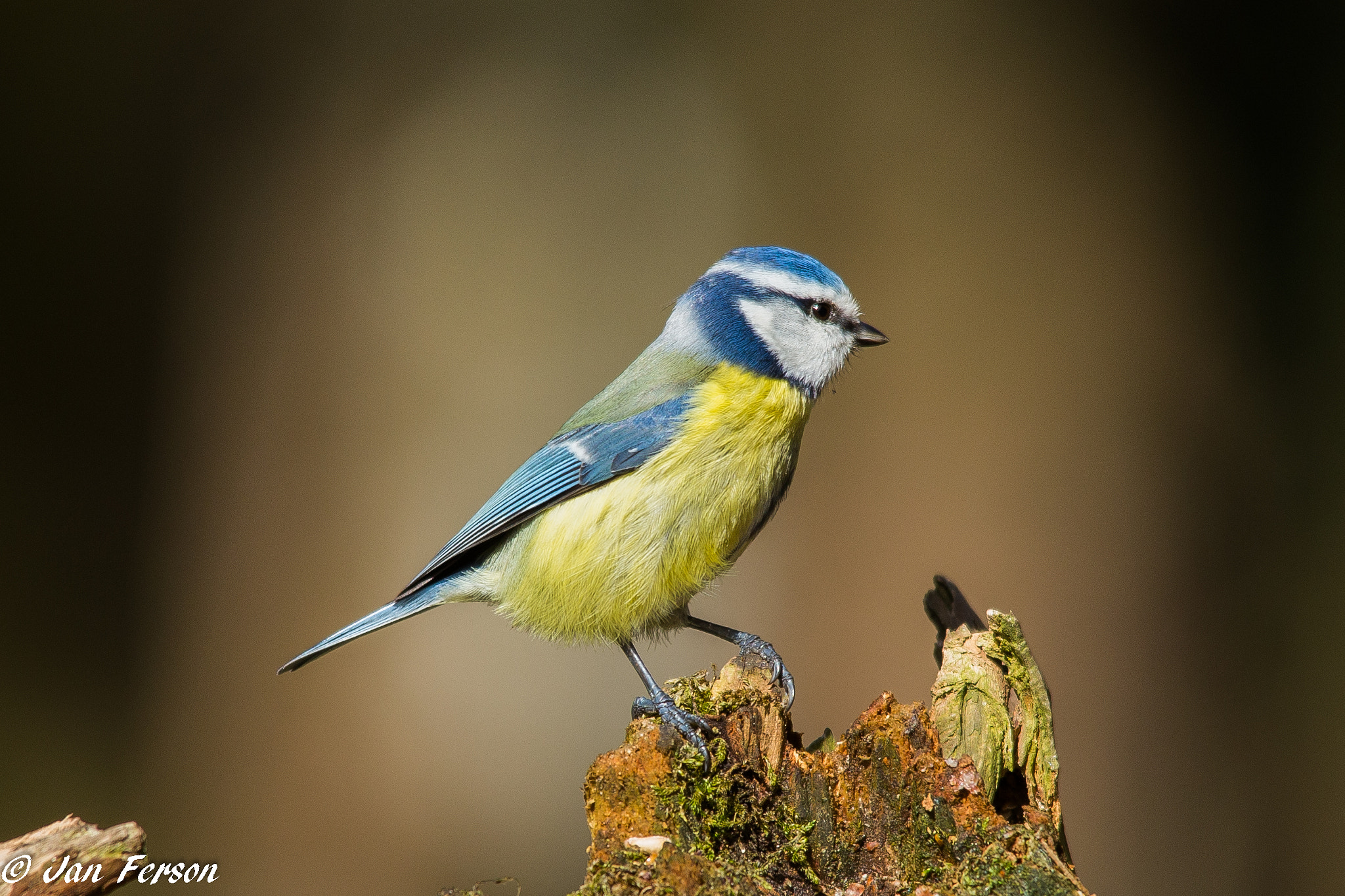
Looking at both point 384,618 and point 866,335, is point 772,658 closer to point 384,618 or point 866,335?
point 866,335

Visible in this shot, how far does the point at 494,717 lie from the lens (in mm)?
4141

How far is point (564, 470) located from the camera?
96.2 inches

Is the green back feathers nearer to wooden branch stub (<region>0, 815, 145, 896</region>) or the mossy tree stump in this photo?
the mossy tree stump

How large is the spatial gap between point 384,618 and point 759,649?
993 millimetres

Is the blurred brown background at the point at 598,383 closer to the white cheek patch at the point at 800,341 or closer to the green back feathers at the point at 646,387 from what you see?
the white cheek patch at the point at 800,341

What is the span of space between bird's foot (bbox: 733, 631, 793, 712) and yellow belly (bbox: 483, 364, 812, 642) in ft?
0.62

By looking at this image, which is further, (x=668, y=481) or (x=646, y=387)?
(x=646, y=387)

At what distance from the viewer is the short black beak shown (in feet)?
8.28

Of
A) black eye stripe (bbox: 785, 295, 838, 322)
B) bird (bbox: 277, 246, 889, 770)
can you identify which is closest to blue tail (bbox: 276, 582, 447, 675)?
bird (bbox: 277, 246, 889, 770)

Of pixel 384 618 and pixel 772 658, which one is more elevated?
pixel 384 618

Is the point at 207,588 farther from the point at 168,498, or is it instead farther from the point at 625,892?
the point at 625,892

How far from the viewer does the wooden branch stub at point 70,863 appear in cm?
152

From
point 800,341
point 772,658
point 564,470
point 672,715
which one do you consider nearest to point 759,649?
point 772,658

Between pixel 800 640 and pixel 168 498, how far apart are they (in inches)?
109
